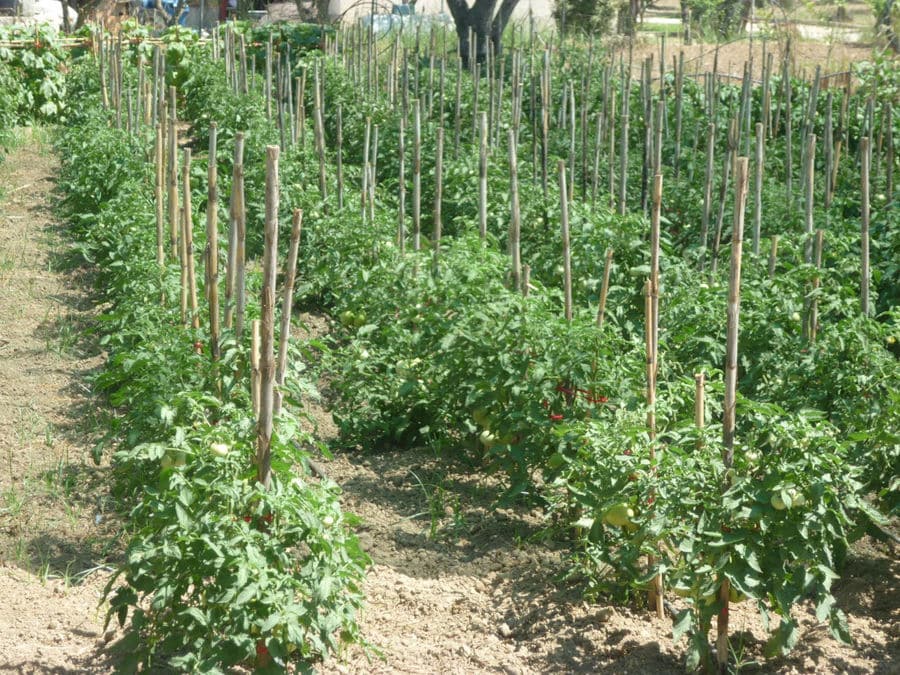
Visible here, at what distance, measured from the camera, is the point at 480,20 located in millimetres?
15266

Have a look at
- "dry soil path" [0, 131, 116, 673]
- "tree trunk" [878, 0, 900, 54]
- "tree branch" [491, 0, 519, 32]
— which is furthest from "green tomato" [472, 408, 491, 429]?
"tree trunk" [878, 0, 900, 54]

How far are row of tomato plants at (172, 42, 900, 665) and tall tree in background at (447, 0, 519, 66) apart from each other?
8652 mm

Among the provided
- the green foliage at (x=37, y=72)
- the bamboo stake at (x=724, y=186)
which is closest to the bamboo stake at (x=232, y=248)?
the bamboo stake at (x=724, y=186)

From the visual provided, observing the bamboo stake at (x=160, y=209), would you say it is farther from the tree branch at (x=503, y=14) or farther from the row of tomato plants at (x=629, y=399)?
the tree branch at (x=503, y=14)

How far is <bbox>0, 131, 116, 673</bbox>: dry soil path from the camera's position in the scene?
3.56 metres

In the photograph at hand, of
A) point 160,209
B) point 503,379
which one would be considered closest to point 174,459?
point 503,379

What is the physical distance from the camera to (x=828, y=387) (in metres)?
4.43

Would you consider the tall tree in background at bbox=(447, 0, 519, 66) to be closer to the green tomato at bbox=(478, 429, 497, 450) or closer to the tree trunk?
the tree trunk

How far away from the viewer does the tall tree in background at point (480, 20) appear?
15.2 meters

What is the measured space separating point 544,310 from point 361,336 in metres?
1.54

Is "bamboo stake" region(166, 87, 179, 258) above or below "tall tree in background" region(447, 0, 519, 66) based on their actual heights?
below

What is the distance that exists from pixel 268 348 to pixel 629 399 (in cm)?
153

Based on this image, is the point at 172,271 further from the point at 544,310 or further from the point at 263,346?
the point at 263,346

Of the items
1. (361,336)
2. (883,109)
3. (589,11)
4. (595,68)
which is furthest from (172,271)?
Answer: (589,11)
